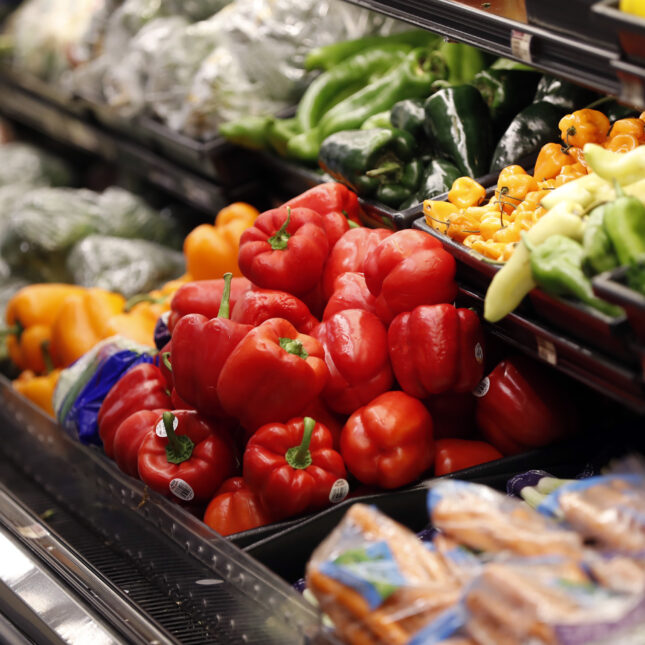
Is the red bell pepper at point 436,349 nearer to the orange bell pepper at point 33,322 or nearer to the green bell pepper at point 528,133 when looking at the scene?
the green bell pepper at point 528,133

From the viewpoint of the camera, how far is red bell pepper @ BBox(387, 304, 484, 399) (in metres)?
2.09

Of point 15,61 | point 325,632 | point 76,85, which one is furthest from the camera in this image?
point 15,61

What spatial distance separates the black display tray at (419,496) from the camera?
202cm

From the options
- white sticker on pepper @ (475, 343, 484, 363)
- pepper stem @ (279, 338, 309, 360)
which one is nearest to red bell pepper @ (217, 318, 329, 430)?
pepper stem @ (279, 338, 309, 360)

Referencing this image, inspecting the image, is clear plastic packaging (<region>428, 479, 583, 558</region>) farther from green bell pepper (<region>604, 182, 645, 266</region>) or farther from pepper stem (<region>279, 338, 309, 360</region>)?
pepper stem (<region>279, 338, 309, 360</region>)

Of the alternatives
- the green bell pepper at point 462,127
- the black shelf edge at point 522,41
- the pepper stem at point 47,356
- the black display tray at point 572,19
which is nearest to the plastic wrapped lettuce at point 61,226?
the pepper stem at point 47,356

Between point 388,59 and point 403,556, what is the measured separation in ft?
7.74

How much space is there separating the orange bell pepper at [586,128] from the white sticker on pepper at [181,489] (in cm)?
125

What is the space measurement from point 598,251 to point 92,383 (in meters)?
1.66

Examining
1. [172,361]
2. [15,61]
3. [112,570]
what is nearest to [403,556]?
[172,361]

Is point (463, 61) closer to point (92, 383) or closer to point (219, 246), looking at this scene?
point (219, 246)

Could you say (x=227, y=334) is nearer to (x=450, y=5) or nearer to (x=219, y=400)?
(x=219, y=400)

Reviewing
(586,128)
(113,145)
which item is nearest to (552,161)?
(586,128)

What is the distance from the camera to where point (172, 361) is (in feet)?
7.39
